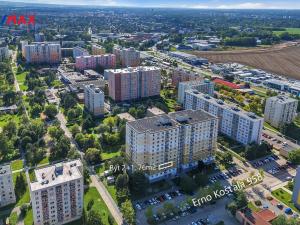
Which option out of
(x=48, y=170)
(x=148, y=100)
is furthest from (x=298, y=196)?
(x=148, y=100)

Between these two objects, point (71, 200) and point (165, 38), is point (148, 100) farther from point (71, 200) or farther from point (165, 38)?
point (165, 38)

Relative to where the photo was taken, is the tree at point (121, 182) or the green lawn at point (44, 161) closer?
the tree at point (121, 182)

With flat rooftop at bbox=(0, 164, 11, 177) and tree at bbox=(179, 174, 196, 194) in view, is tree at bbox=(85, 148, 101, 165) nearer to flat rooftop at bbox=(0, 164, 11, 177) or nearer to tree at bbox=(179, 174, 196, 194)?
flat rooftop at bbox=(0, 164, 11, 177)

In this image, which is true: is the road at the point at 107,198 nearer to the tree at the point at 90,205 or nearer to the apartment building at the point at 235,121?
the tree at the point at 90,205

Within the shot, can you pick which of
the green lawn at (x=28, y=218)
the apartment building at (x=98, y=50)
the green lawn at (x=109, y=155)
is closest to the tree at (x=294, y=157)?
the green lawn at (x=109, y=155)

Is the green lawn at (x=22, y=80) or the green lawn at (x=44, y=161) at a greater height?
the green lawn at (x=22, y=80)

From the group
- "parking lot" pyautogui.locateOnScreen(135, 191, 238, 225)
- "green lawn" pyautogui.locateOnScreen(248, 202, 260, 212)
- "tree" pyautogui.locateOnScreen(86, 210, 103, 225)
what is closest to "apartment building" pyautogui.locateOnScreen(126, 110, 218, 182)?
"parking lot" pyautogui.locateOnScreen(135, 191, 238, 225)
